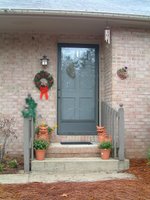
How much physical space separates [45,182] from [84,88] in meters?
3.14

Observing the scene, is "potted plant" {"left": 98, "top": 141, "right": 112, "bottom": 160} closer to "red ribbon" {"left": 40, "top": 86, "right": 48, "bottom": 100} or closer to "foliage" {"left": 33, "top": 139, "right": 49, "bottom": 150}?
"foliage" {"left": 33, "top": 139, "right": 49, "bottom": 150}

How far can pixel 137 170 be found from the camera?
21.1ft

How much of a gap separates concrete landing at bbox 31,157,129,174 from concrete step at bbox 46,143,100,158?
354 millimetres

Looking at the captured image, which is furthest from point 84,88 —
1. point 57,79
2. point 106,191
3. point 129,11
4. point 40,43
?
point 106,191

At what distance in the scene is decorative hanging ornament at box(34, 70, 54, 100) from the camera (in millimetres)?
7828

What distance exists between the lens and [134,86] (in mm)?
7492

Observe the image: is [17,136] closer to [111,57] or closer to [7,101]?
[7,101]

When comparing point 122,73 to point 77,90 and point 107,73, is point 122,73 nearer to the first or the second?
point 107,73

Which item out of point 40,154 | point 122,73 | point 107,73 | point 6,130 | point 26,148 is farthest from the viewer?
point 107,73

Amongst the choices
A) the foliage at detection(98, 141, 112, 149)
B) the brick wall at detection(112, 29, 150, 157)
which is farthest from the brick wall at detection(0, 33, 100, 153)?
the foliage at detection(98, 141, 112, 149)

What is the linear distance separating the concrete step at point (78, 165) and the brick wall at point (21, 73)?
4.64 ft

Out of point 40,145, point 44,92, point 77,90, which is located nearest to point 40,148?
point 40,145

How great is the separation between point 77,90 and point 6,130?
75.3 inches

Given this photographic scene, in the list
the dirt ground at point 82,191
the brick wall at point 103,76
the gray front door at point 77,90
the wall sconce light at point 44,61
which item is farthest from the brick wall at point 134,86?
the dirt ground at point 82,191
